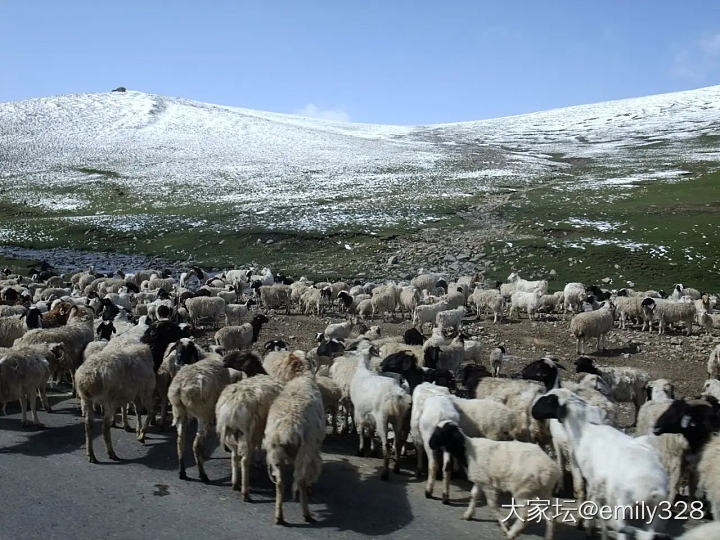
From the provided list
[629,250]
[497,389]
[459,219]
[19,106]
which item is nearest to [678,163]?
[459,219]

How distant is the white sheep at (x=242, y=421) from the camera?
8.52m

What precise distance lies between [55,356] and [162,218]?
127 ft

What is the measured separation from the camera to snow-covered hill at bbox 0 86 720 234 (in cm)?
5578

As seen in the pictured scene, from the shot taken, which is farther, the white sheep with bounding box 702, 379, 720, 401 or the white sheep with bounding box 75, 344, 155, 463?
the white sheep with bounding box 702, 379, 720, 401

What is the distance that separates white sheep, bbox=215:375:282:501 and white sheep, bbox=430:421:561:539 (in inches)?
99.0

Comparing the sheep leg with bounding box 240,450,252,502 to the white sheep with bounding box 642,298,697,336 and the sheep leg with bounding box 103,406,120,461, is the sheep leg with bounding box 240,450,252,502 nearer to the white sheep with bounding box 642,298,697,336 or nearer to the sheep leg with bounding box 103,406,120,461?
the sheep leg with bounding box 103,406,120,461

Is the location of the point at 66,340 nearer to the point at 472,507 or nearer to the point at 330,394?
the point at 330,394

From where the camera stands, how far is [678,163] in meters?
77.6

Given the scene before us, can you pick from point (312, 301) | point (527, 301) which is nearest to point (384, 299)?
point (312, 301)

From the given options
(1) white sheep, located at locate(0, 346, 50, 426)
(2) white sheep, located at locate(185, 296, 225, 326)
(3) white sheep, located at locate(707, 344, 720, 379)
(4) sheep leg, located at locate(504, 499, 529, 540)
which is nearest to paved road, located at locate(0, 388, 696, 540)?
(4) sheep leg, located at locate(504, 499, 529, 540)

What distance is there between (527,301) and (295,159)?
6922cm

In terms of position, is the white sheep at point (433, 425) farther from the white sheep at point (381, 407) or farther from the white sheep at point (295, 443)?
the white sheep at point (295, 443)

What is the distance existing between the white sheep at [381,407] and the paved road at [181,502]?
0.47 metres

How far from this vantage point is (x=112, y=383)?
10.1m
